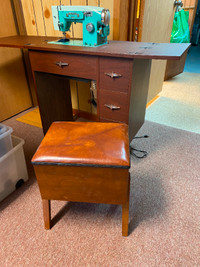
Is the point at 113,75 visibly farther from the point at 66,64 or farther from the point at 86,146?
the point at 86,146

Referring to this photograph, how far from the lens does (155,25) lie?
80.2 inches

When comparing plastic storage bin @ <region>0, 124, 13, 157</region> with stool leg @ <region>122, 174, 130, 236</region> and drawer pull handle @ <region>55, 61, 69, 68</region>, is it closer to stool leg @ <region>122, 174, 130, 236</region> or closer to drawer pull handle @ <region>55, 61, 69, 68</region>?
drawer pull handle @ <region>55, 61, 69, 68</region>

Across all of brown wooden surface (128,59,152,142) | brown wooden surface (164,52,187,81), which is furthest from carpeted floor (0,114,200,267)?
brown wooden surface (164,52,187,81)

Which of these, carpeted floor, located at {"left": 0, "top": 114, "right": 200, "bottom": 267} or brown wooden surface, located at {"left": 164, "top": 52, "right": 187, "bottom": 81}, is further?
brown wooden surface, located at {"left": 164, "top": 52, "right": 187, "bottom": 81}

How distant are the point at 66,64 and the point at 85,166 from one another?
0.77 metres

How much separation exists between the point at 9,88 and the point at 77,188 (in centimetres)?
162

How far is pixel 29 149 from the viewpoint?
1.67 metres

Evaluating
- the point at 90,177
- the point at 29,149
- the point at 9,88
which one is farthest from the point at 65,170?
the point at 9,88

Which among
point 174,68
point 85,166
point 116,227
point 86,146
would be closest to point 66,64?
point 86,146

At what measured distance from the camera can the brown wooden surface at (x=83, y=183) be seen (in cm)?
85

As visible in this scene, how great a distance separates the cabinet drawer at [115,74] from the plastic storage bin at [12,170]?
67cm

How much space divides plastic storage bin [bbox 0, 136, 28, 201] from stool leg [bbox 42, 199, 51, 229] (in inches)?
14.2

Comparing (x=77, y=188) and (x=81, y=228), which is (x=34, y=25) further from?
(x=81, y=228)

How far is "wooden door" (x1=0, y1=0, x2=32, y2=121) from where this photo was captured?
1904mm
